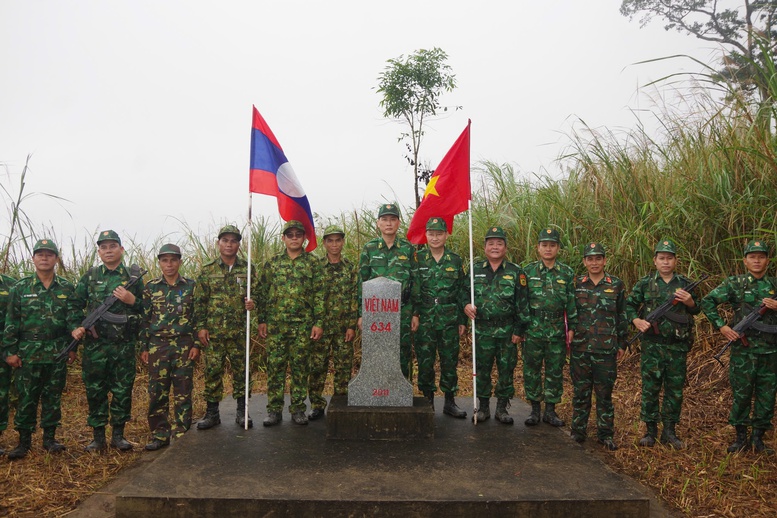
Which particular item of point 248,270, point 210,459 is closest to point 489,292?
point 248,270

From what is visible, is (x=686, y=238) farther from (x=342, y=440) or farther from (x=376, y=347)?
(x=342, y=440)

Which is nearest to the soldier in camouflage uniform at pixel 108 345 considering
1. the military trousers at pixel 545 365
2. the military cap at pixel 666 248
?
the military trousers at pixel 545 365

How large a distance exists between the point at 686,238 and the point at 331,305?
4.53 meters

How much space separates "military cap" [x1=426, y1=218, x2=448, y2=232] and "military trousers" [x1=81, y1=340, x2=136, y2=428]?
10.5 ft

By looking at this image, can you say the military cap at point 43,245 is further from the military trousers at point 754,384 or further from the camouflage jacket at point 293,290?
the military trousers at point 754,384

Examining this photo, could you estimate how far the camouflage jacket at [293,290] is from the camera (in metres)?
5.21

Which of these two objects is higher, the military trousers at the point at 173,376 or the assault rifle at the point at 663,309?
the assault rifle at the point at 663,309

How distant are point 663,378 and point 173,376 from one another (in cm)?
461

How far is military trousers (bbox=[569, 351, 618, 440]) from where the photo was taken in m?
5.05

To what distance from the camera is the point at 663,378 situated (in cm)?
503

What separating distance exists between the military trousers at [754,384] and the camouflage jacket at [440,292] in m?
2.49

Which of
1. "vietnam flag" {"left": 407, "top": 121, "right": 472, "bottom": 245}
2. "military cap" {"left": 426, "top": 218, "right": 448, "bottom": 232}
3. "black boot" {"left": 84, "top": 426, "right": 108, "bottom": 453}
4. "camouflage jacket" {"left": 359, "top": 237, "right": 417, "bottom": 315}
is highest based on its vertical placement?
"vietnam flag" {"left": 407, "top": 121, "right": 472, "bottom": 245}

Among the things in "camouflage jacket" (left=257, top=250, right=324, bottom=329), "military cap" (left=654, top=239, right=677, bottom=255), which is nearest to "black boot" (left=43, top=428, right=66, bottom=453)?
"camouflage jacket" (left=257, top=250, right=324, bottom=329)

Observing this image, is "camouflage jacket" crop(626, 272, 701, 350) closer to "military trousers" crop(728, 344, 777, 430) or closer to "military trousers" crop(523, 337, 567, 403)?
"military trousers" crop(728, 344, 777, 430)
